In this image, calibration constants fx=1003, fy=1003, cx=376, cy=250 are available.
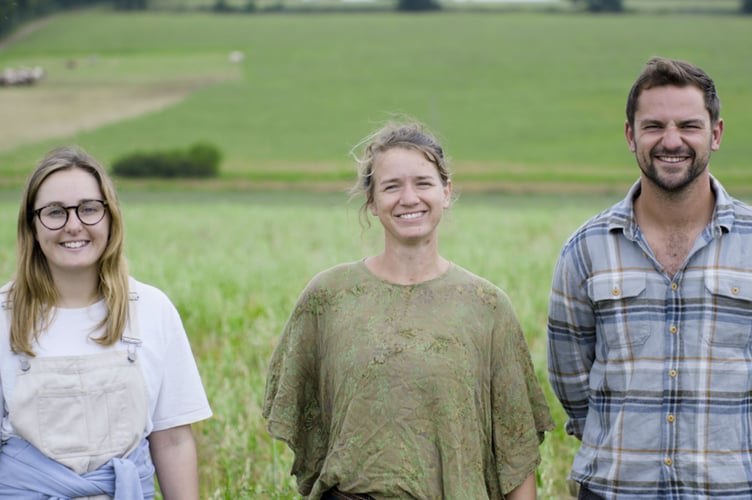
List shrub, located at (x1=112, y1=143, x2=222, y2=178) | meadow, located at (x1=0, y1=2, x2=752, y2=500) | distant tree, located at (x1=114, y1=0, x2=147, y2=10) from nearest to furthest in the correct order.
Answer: meadow, located at (x1=0, y1=2, x2=752, y2=500) < shrub, located at (x1=112, y1=143, x2=222, y2=178) < distant tree, located at (x1=114, y1=0, x2=147, y2=10)

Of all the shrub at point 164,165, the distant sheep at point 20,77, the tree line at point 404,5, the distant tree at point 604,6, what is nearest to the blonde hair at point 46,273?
the shrub at point 164,165

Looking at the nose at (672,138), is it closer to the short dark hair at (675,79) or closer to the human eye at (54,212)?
the short dark hair at (675,79)

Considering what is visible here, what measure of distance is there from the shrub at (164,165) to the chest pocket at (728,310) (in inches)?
1560

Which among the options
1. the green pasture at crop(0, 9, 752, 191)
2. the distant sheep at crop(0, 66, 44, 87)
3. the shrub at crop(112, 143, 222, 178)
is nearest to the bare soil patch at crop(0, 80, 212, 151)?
the green pasture at crop(0, 9, 752, 191)

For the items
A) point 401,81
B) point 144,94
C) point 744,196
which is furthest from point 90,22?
point 744,196

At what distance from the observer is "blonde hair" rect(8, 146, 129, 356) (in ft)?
9.57

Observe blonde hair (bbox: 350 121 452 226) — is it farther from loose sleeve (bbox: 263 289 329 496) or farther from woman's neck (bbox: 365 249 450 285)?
loose sleeve (bbox: 263 289 329 496)

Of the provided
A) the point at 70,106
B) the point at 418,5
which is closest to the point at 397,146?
the point at 70,106

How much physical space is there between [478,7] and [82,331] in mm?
89177

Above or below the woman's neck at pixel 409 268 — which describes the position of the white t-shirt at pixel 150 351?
below

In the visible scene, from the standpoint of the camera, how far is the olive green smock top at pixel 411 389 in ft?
9.91

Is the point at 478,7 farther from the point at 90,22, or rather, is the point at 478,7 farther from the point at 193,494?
the point at 193,494

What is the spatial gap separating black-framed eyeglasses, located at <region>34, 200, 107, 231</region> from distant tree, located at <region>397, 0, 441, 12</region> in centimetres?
8597

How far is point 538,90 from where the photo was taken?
62.1 m
